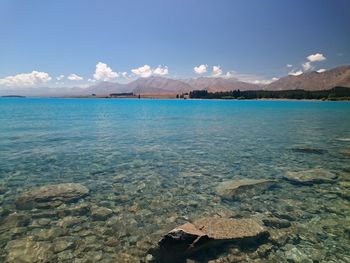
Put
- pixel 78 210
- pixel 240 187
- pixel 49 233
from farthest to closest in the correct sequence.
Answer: pixel 240 187
pixel 78 210
pixel 49 233

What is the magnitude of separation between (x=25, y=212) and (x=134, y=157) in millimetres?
10940

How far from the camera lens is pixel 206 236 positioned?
8477 millimetres

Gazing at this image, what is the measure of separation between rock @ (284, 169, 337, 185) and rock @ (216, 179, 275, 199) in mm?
1461

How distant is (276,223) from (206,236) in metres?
3.33

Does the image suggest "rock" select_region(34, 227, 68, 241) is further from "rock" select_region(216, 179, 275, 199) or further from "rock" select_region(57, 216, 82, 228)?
"rock" select_region(216, 179, 275, 199)

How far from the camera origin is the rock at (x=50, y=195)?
1174 centimetres

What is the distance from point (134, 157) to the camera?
2148cm

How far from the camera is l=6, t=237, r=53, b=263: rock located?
26.0 feet

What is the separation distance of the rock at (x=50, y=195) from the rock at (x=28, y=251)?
9.46 feet

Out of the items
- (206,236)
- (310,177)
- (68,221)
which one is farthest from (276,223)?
(68,221)

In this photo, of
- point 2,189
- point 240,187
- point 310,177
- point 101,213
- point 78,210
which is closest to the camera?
point 101,213

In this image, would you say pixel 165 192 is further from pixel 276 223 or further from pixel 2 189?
pixel 2 189

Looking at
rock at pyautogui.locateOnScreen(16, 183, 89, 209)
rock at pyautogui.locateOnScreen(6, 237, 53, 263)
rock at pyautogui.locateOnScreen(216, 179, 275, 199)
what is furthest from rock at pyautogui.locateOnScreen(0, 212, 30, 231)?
rock at pyautogui.locateOnScreen(216, 179, 275, 199)

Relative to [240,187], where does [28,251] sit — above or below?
above
